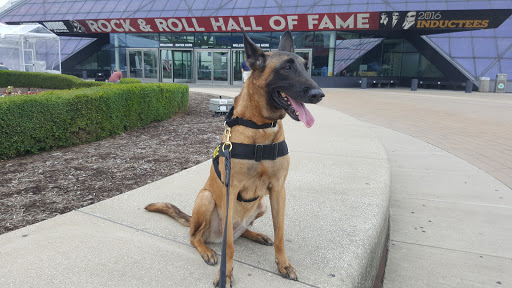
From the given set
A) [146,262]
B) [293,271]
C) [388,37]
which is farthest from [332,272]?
[388,37]

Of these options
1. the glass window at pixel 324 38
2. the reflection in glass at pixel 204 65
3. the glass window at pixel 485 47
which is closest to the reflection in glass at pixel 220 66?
the reflection in glass at pixel 204 65

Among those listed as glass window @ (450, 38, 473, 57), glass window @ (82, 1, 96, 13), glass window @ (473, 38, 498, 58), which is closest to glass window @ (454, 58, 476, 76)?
glass window @ (450, 38, 473, 57)

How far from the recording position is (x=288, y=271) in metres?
2.32

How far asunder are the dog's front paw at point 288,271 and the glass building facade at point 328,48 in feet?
77.5

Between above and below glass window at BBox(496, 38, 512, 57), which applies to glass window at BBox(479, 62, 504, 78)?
below

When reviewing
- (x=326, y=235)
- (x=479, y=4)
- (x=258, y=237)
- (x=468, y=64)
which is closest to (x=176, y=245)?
(x=258, y=237)

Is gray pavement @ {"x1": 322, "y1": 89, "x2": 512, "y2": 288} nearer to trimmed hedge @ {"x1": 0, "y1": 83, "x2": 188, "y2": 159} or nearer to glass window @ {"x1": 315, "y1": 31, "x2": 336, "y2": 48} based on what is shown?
trimmed hedge @ {"x1": 0, "y1": 83, "x2": 188, "y2": 159}

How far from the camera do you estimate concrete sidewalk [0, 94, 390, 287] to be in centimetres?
227

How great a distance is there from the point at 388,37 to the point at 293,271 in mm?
29981

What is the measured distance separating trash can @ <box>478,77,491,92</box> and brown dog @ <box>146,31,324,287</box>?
87.3 ft

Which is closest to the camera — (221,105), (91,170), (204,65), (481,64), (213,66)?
(91,170)

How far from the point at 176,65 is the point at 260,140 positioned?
1053 inches

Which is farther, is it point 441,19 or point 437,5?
point 437,5

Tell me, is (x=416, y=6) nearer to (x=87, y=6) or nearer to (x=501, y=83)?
(x=501, y=83)
